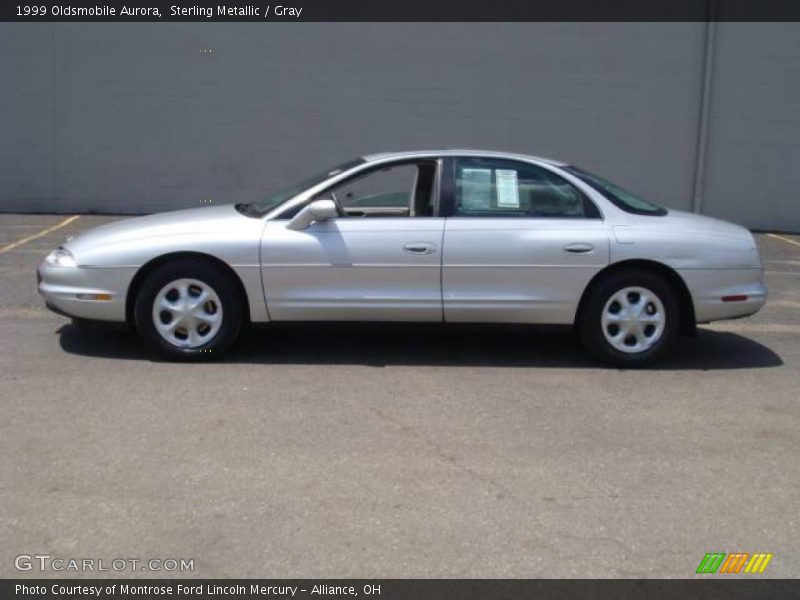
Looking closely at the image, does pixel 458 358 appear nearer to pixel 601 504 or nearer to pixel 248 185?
pixel 601 504

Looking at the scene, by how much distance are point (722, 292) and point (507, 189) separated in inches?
64.8

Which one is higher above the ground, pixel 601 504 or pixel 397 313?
pixel 397 313

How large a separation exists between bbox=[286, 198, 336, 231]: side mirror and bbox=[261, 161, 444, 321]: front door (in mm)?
40

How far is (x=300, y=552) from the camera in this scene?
12.6 ft

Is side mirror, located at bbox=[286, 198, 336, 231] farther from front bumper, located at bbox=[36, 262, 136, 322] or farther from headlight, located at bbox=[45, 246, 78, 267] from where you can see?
headlight, located at bbox=[45, 246, 78, 267]

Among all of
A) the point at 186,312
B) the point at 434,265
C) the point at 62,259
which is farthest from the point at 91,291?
the point at 434,265

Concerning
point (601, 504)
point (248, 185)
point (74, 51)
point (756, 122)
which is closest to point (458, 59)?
point (248, 185)

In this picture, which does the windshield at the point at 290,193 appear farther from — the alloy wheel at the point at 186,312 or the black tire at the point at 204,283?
the alloy wheel at the point at 186,312

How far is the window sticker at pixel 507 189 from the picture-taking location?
6.80 metres

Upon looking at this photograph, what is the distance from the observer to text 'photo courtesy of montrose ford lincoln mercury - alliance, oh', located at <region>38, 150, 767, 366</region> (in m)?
6.52
